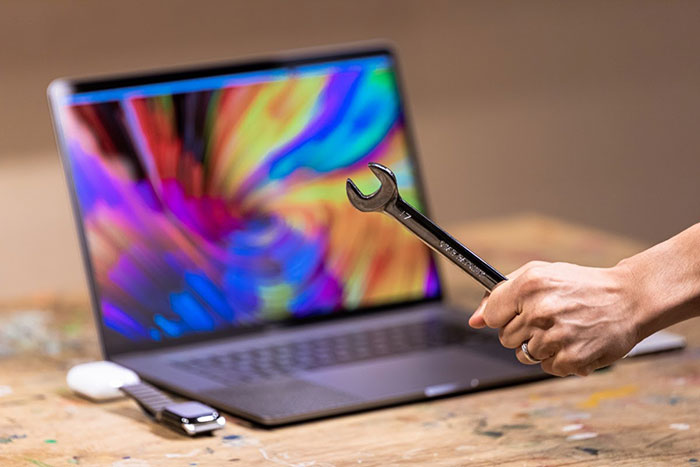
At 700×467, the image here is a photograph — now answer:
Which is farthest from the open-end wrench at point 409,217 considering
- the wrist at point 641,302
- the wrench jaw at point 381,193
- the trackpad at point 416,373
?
the trackpad at point 416,373

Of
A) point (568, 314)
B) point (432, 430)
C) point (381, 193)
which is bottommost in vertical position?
point (432, 430)

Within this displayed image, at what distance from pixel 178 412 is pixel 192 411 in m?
0.01

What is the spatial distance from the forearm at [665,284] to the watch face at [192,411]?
1.26 feet

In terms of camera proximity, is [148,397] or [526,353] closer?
[526,353]

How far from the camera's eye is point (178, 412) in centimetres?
99

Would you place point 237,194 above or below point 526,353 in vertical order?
above

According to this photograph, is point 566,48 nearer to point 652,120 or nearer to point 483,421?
point 652,120

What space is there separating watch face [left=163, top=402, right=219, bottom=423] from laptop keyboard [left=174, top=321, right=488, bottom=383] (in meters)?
0.11

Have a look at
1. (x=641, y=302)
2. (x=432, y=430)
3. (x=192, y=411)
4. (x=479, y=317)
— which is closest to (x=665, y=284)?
(x=641, y=302)

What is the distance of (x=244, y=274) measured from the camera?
1322mm

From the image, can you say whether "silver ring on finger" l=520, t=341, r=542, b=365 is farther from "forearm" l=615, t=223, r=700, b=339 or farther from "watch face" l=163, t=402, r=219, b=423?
"watch face" l=163, t=402, r=219, b=423

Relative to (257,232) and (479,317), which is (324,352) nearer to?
(257,232)

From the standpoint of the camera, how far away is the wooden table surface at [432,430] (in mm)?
922

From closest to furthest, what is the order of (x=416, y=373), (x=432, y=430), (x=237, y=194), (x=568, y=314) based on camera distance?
(x=568, y=314) → (x=432, y=430) → (x=416, y=373) → (x=237, y=194)
